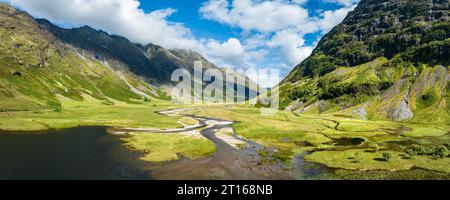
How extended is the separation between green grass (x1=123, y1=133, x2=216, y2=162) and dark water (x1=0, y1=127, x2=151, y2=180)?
4.29m

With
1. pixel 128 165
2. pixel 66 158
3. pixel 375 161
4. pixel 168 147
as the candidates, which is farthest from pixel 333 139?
pixel 66 158

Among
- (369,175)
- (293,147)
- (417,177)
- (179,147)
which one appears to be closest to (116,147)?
(179,147)

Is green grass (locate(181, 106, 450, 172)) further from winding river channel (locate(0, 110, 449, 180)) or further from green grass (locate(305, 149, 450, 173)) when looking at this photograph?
winding river channel (locate(0, 110, 449, 180))

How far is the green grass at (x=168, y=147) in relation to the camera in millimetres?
88438

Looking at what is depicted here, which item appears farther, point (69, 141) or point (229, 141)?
point (229, 141)

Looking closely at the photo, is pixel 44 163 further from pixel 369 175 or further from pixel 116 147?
pixel 369 175

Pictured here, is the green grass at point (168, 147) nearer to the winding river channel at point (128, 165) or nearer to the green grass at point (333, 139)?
the winding river channel at point (128, 165)

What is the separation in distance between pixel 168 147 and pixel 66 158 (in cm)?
2871

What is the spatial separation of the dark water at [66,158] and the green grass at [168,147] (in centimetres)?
429

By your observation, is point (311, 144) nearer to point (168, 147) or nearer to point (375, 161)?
point (375, 161)

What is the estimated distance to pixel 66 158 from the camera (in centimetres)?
8269
